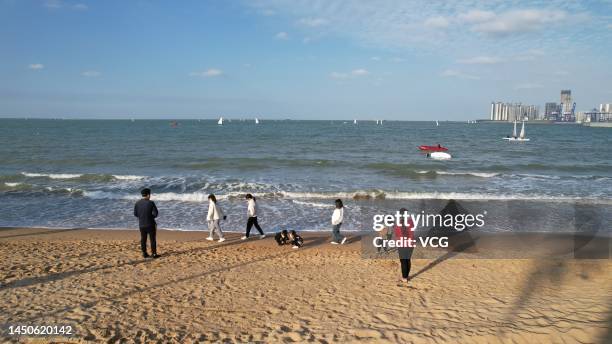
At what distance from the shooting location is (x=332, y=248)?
34.2ft

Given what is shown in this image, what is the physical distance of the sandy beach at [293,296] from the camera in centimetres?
555

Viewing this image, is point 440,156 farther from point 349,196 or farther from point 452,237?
point 452,237

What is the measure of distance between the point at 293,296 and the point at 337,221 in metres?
3.87

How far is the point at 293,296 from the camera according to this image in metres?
6.96

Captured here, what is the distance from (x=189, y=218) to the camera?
557 inches

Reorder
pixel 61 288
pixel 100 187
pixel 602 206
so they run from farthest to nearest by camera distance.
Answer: pixel 100 187 < pixel 602 206 < pixel 61 288

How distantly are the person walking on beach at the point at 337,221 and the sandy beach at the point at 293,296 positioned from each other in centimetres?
68

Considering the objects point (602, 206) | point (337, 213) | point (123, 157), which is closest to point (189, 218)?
point (337, 213)

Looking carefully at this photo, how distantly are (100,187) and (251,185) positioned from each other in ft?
26.4

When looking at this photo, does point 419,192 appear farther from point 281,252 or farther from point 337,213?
point 281,252

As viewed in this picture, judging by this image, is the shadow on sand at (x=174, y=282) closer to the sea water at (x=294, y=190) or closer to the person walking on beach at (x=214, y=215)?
the person walking on beach at (x=214, y=215)

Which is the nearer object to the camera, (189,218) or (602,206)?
(189,218)

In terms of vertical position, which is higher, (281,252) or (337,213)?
(337,213)

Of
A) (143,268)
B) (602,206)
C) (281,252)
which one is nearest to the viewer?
(143,268)
